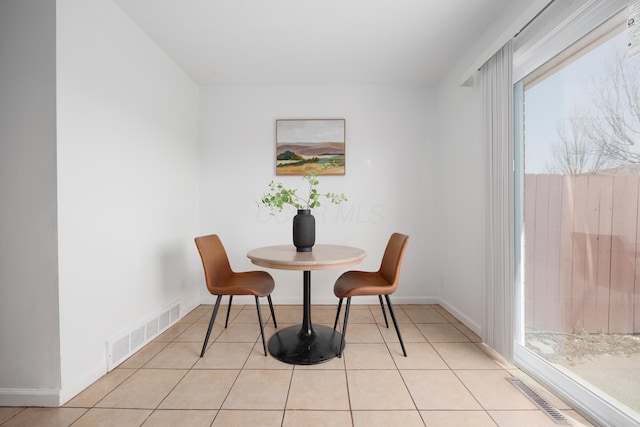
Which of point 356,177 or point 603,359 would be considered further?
point 356,177

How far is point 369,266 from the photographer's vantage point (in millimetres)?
3170

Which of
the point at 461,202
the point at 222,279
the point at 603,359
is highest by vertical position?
the point at 461,202

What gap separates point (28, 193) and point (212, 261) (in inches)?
45.5

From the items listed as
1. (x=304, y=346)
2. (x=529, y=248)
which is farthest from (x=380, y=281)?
(x=529, y=248)

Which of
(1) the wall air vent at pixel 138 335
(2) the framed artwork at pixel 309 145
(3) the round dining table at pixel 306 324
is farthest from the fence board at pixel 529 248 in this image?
(1) the wall air vent at pixel 138 335

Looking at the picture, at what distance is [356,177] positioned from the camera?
10.4ft

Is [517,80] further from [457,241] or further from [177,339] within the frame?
[177,339]

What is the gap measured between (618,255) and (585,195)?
346mm

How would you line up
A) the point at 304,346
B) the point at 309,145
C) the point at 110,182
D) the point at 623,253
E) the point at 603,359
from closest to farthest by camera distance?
the point at 623,253 → the point at 603,359 → the point at 110,182 → the point at 304,346 → the point at 309,145

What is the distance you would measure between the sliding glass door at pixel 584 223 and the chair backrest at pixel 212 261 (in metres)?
2.24

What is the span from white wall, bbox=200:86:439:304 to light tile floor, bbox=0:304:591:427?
1065mm

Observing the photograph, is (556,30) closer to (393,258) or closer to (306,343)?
(393,258)

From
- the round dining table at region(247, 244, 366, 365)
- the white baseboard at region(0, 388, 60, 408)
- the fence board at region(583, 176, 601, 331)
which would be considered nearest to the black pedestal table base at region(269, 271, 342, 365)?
the round dining table at region(247, 244, 366, 365)

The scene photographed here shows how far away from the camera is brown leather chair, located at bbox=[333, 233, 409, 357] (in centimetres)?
198
